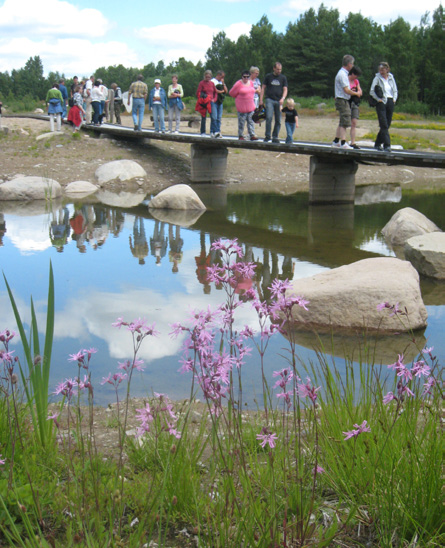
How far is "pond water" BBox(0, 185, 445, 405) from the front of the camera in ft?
21.2

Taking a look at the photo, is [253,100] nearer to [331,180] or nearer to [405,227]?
[331,180]

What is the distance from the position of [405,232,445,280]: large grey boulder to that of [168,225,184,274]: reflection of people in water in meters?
3.63

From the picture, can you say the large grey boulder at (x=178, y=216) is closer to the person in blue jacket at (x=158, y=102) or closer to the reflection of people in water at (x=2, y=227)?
the reflection of people in water at (x=2, y=227)

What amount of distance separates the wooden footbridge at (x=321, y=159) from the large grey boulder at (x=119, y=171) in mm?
1412

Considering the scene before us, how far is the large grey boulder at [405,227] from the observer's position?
13.0 metres

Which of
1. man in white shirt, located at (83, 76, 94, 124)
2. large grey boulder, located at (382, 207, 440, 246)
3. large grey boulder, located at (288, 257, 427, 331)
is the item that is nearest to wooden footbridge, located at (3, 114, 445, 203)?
large grey boulder, located at (382, 207, 440, 246)

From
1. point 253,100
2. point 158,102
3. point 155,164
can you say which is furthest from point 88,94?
point 253,100

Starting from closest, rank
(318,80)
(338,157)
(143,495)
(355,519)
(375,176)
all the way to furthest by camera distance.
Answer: (355,519) < (143,495) < (338,157) < (375,176) < (318,80)

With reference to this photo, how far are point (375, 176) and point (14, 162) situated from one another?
1404 cm

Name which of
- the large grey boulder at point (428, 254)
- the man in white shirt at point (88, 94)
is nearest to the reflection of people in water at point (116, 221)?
the large grey boulder at point (428, 254)

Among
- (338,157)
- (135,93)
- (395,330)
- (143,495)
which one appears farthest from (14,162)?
(143,495)

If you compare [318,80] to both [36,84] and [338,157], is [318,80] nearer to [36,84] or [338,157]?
[36,84]

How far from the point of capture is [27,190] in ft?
63.9

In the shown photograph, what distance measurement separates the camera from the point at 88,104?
29.3 meters
